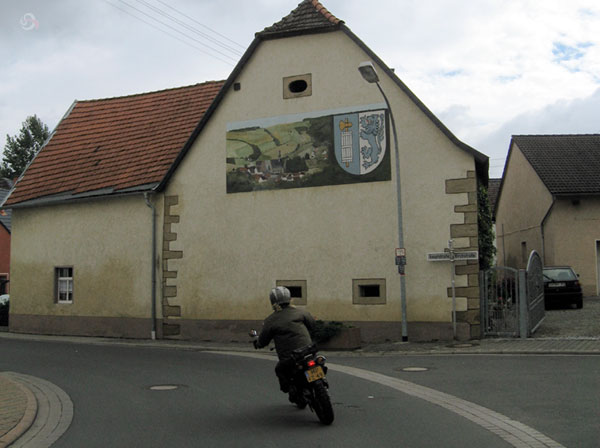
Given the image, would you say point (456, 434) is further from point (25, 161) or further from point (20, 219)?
point (25, 161)

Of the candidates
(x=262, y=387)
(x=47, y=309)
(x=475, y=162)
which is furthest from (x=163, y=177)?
(x=262, y=387)

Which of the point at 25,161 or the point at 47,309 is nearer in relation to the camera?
the point at 47,309

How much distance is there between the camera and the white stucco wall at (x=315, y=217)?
17.5 metres

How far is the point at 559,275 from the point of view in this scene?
82.3 feet

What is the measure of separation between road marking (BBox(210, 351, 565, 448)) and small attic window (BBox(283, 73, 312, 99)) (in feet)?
30.8

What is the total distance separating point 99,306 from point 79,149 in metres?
6.20

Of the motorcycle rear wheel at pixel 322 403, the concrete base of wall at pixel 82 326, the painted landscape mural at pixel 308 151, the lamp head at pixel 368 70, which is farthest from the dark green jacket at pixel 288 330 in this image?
the concrete base of wall at pixel 82 326

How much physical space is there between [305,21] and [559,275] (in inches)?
518

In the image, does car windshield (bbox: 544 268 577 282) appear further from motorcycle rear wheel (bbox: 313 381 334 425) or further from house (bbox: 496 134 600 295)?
motorcycle rear wheel (bbox: 313 381 334 425)

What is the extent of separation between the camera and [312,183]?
61.9 ft

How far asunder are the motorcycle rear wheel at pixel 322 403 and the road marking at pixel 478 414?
1.61 meters

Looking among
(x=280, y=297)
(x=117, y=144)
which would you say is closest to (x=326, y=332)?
(x=280, y=297)

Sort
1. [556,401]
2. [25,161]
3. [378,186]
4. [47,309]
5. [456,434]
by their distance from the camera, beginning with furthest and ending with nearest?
[25,161] < [47,309] < [378,186] < [556,401] < [456,434]

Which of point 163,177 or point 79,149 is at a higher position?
point 79,149
